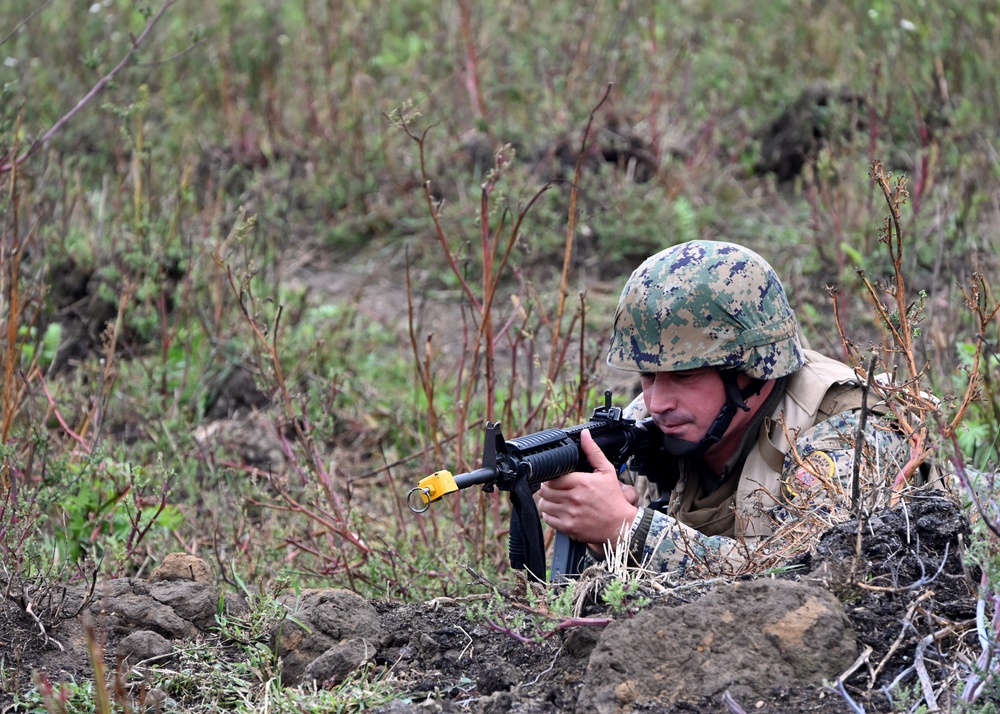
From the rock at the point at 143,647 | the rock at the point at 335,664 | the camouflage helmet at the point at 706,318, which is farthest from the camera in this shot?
the camouflage helmet at the point at 706,318

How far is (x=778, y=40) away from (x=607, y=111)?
201 cm

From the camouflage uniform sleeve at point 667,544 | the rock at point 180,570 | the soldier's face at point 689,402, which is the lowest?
the camouflage uniform sleeve at point 667,544

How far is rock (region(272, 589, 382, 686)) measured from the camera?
2.51m

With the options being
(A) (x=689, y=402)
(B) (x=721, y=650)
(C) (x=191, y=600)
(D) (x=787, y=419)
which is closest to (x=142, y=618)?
(C) (x=191, y=600)

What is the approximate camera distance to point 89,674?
2.56 metres

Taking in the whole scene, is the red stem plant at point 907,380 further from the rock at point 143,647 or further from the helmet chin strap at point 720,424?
the rock at point 143,647

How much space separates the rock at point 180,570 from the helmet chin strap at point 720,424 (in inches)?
51.0

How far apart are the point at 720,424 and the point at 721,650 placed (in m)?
1.07

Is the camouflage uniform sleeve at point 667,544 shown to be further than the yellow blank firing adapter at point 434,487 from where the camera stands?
Yes

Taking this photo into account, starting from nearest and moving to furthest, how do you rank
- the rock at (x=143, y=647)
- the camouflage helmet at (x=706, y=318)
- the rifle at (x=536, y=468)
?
the rock at (x=143, y=647) < the rifle at (x=536, y=468) < the camouflage helmet at (x=706, y=318)

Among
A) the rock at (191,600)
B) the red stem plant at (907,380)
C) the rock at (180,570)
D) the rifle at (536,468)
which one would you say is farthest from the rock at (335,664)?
the red stem plant at (907,380)

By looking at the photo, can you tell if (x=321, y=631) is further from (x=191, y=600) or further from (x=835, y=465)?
(x=835, y=465)

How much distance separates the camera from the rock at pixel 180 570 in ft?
9.77

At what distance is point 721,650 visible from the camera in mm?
2135
